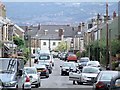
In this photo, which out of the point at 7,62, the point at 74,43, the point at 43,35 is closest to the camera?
the point at 7,62

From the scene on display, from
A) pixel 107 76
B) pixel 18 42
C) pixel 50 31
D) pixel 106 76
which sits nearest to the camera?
pixel 106 76

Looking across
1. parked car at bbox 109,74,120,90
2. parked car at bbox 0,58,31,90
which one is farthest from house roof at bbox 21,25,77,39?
parked car at bbox 109,74,120,90

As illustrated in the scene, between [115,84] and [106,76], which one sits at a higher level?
[115,84]

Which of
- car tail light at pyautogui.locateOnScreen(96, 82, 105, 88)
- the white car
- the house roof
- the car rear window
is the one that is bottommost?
the white car

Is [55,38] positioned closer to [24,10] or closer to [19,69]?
[24,10]

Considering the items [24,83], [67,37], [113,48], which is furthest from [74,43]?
[24,83]

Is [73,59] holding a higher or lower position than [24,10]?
lower

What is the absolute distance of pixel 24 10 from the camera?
170500 mm

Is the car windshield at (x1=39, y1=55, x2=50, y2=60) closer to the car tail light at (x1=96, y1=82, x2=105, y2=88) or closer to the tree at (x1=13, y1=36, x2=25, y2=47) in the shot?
the tree at (x1=13, y1=36, x2=25, y2=47)

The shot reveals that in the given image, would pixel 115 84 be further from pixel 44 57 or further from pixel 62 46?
pixel 62 46

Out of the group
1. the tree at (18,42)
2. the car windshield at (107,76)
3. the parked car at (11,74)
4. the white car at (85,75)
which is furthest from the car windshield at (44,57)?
the car windshield at (107,76)

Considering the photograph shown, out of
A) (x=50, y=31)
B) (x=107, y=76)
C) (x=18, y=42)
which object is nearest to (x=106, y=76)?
(x=107, y=76)

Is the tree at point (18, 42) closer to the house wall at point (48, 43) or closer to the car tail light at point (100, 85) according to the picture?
the house wall at point (48, 43)

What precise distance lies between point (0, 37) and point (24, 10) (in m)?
98.3
